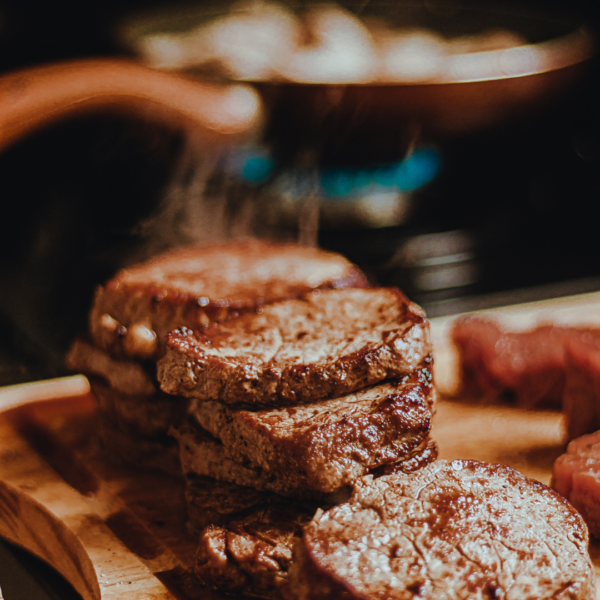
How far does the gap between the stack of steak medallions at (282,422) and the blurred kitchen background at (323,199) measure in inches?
58.9

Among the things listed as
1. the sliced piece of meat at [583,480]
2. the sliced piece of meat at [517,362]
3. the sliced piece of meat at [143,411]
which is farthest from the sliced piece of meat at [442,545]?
the sliced piece of meat at [517,362]

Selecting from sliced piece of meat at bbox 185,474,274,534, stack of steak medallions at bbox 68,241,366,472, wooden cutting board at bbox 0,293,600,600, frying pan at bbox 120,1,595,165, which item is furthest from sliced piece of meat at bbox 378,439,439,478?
frying pan at bbox 120,1,595,165

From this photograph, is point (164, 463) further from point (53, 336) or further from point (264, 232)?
point (264, 232)

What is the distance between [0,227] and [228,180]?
4.93ft

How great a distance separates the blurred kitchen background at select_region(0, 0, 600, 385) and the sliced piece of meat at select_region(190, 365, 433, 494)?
5.45ft

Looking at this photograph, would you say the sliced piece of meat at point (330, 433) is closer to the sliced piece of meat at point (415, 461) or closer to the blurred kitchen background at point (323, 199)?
the sliced piece of meat at point (415, 461)

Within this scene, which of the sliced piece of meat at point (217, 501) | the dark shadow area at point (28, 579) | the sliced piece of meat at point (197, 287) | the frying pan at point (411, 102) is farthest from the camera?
the frying pan at point (411, 102)

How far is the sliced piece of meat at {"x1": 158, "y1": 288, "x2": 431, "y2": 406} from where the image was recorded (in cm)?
197

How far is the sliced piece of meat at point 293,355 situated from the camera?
1.97 m

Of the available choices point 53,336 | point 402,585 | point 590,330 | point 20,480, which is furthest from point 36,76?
point 402,585

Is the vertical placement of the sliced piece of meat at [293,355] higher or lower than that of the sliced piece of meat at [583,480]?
higher

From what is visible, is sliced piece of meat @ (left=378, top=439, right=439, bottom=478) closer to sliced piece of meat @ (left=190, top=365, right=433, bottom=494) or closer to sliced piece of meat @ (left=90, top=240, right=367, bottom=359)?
sliced piece of meat @ (left=190, top=365, right=433, bottom=494)

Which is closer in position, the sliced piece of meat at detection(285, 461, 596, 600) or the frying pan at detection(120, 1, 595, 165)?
the sliced piece of meat at detection(285, 461, 596, 600)

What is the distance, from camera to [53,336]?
3.75 meters
